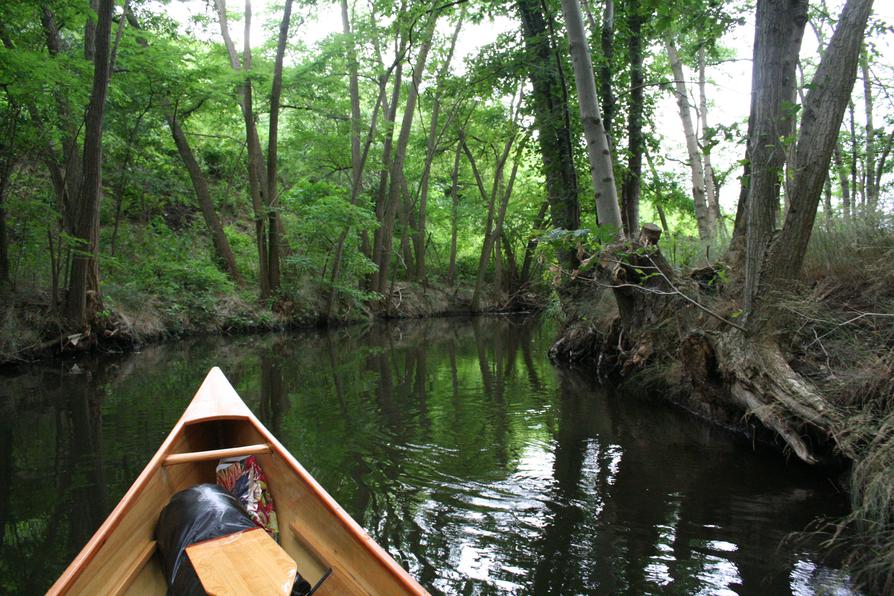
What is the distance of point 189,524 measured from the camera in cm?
267

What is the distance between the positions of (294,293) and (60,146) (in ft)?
23.5

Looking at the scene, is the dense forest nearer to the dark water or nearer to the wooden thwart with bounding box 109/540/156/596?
the dark water

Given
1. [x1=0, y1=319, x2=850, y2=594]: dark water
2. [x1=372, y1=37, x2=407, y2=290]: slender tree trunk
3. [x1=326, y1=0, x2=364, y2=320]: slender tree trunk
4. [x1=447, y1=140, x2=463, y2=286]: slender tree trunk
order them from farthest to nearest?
[x1=447, y1=140, x2=463, y2=286]: slender tree trunk < [x1=372, y1=37, x2=407, y2=290]: slender tree trunk < [x1=326, y1=0, x2=364, y2=320]: slender tree trunk < [x1=0, y1=319, x2=850, y2=594]: dark water

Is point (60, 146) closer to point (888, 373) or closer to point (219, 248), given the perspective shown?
point (219, 248)

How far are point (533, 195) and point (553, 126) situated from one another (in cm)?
1179

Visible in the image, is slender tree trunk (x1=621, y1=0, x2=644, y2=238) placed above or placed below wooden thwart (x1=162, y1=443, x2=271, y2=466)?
above

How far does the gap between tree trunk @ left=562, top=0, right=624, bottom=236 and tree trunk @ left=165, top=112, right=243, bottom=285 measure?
10.6 meters

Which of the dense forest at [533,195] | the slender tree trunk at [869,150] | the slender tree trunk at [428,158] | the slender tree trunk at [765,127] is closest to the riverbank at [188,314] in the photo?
the dense forest at [533,195]

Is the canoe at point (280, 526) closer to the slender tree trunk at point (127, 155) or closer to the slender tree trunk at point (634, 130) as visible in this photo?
the slender tree trunk at point (634, 130)

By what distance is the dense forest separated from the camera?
15.0 ft

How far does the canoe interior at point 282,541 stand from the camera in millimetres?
2275

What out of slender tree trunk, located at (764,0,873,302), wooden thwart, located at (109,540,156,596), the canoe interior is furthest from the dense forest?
wooden thwart, located at (109,540,156,596)

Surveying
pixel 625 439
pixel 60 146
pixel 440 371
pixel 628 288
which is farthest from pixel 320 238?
pixel 625 439

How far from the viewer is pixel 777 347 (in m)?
4.67
